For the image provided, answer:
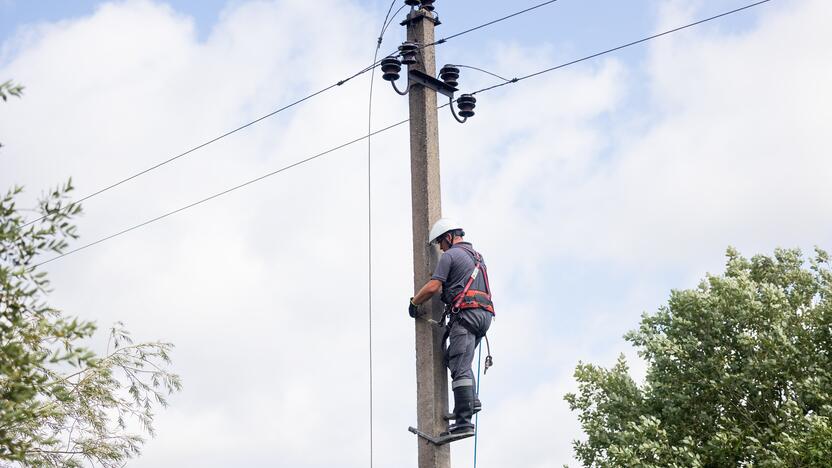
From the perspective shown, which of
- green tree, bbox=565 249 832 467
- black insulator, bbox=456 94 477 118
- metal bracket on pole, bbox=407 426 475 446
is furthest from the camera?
green tree, bbox=565 249 832 467

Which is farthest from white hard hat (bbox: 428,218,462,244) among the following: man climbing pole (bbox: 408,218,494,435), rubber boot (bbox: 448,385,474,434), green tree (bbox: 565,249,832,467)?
green tree (bbox: 565,249,832,467)

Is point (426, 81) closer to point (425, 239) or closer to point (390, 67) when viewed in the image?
point (390, 67)

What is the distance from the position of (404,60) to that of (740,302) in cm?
908

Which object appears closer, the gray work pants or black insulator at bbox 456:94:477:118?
the gray work pants

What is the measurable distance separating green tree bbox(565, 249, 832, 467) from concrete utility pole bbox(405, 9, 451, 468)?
7.45 metres

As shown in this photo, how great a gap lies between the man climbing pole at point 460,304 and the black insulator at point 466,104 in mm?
1450

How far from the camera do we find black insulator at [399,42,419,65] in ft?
30.4

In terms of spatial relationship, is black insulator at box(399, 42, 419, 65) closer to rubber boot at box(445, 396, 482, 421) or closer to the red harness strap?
the red harness strap

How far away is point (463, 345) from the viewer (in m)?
8.40

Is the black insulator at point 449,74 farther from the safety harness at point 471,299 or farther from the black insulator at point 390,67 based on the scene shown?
the safety harness at point 471,299

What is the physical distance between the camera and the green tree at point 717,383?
15688 mm

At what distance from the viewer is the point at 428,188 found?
347 inches

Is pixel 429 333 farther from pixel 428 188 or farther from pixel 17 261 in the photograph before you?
pixel 17 261

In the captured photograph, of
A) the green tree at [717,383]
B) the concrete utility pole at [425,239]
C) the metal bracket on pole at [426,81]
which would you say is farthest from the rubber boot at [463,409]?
the green tree at [717,383]
